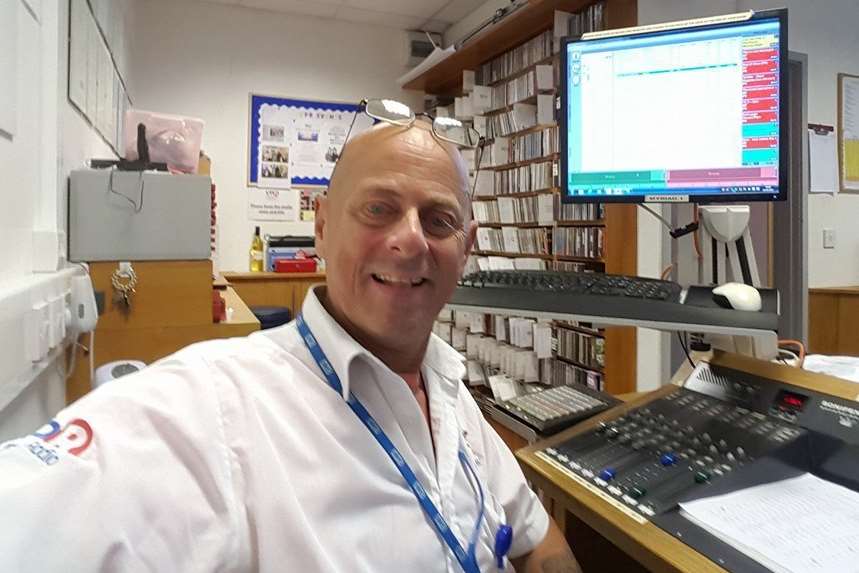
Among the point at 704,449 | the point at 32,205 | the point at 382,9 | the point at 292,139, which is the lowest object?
A: the point at 704,449

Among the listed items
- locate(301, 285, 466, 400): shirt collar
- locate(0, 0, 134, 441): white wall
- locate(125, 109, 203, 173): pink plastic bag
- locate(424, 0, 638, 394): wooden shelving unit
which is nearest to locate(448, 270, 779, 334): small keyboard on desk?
locate(301, 285, 466, 400): shirt collar

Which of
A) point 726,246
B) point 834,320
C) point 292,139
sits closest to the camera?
point 726,246

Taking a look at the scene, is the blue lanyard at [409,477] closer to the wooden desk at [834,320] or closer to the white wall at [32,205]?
the white wall at [32,205]

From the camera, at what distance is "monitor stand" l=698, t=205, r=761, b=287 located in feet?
3.80

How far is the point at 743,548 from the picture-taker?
644mm

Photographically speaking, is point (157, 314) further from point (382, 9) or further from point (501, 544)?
point (382, 9)

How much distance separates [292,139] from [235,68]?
693 mm

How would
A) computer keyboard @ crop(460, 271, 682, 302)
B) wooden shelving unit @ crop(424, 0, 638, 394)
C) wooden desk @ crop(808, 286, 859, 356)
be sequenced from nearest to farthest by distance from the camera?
1. computer keyboard @ crop(460, 271, 682, 302)
2. wooden shelving unit @ crop(424, 0, 638, 394)
3. wooden desk @ crop(808, 286, 859, 356)

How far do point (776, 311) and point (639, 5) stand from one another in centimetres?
197

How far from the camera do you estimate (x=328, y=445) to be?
0.67m

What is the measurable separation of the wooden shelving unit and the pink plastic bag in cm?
129

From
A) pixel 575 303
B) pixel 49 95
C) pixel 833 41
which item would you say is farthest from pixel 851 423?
pixel 833 41

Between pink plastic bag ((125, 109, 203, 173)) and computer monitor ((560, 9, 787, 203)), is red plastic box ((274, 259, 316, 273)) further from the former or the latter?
computer monitor ((560, 9, 787, 203))

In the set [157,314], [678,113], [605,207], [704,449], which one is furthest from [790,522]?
[605,207]
